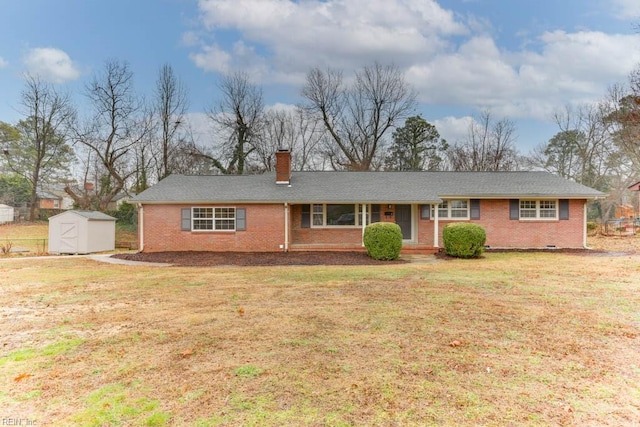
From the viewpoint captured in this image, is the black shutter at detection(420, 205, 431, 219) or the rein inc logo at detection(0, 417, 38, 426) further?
the black shutter at detection(420, 205, 431, 219)

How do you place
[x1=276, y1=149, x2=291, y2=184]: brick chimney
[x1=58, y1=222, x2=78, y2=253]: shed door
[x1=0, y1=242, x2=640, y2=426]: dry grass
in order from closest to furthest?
1. [x1=0, y1=242, x2=640, y2=426]: dry grass
2. [x1=58, y1=222, x2=78, y2=253]: shed door
3. [x1=276, y1=149, x2=291, y2=184]: brick chimney

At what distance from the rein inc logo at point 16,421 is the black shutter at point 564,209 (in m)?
19.0

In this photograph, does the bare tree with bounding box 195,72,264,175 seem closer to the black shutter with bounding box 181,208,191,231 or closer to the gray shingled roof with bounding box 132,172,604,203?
the gray shingled roof with bounding box 132,172,604,203

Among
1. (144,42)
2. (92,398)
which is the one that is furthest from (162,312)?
(144,42)

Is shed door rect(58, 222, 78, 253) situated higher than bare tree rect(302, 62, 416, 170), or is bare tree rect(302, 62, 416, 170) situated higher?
bare tree rect(302, 62, 416, 170)

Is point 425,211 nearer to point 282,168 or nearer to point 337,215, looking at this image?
point 337,215

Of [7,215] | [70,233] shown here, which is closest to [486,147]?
[70,233]

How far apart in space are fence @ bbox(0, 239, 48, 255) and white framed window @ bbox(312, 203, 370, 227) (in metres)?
13.0

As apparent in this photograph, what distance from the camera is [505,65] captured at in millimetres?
21609

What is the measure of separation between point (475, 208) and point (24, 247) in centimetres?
2288

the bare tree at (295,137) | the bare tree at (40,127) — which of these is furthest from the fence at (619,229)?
the bare tree at (40,127)

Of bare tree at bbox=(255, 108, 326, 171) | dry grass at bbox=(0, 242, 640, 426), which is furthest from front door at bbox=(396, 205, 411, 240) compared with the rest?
bare tree at bbox=(255, 108, 326, 171)

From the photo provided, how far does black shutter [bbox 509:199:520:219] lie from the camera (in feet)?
54.7

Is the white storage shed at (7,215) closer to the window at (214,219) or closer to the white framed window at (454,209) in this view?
the window at (214,219)
